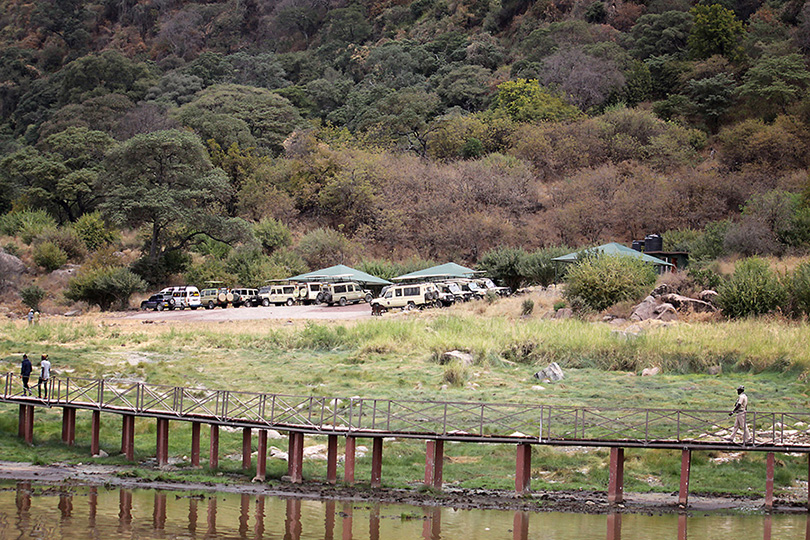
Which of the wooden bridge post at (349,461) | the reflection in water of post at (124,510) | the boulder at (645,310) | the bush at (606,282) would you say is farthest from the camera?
the bush at (606,282)

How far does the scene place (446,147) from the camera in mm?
86000

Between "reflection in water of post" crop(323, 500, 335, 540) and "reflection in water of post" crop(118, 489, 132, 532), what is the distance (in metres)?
3.75

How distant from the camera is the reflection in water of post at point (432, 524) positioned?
60.6 feet

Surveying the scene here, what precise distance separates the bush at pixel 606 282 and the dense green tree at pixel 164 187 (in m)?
26.5

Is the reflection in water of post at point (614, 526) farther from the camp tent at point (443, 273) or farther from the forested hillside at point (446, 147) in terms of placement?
the camp tent at point (443, 273)

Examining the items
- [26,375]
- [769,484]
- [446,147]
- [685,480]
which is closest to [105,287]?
[26,375]

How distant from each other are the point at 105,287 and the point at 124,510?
39.3m

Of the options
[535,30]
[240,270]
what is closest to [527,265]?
[240,270]

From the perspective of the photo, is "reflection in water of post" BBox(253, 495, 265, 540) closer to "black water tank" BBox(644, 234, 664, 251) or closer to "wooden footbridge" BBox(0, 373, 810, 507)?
"wooden footbridge" BBox(0, 373, 810, 507)

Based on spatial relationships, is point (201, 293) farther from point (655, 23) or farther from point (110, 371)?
point (655, 23)

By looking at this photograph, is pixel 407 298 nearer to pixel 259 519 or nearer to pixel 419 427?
pixel 419 427

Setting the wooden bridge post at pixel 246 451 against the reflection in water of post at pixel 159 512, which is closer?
the reflection in water of post at pixel 159 512

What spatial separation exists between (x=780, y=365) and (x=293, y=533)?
19477 mm

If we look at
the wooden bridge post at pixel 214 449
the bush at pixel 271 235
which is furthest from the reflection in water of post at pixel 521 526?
the bush at pixel 271 235
